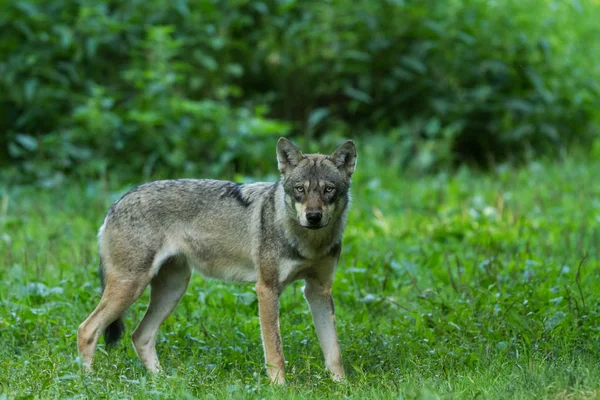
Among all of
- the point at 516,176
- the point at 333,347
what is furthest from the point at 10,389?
the point at 516,176

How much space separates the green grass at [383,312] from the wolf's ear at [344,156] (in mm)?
1267

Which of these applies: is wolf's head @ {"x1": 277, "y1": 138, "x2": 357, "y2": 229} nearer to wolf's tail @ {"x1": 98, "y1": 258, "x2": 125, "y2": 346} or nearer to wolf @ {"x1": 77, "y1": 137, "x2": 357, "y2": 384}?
wolf @ {"x1": 77, "y1": 137, "x2": 357, "y2": 384}

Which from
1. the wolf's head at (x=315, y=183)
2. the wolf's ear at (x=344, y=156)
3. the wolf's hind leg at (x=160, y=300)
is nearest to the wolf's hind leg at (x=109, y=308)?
the wolf's hind leg at (x=160, y=300)

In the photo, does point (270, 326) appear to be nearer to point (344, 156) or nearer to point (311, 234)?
point (311, 234)

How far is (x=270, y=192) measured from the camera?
21.4 ft

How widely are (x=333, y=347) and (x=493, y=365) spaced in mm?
1149

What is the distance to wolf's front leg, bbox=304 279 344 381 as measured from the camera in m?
6.14

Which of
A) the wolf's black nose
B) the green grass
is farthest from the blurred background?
the wolf's black nose

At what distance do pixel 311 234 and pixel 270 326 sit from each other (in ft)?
2.27

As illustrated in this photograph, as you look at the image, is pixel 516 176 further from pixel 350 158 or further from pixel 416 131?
pixel 350 158

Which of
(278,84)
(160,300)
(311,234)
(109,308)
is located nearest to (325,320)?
(311,234)

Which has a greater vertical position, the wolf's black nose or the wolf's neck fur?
the wolf's black nose

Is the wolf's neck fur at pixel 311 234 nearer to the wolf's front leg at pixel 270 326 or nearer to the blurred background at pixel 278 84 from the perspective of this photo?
the wolf's front leg at pixel 270 326

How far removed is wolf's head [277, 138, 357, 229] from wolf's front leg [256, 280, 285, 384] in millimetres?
566
